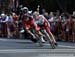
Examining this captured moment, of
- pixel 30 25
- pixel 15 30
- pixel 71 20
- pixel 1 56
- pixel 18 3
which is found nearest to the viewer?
→ pixel 1 56

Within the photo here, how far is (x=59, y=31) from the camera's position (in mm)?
24281

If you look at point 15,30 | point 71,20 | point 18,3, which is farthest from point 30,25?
point 18,3

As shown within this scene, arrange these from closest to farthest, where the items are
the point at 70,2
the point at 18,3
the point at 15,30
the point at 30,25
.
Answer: the point at 30,25
the point at 15,30
the point at 70,2
the point at 18,3

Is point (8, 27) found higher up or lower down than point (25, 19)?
lower down

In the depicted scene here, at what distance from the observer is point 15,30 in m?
27.4

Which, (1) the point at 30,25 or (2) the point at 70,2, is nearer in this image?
(1) the point at 30,25

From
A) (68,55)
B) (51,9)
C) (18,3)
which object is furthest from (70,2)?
(68,55)

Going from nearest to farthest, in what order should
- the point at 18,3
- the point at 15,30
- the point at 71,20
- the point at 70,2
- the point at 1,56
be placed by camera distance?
the point at 1,56 → the point at 71,20 → the point at 15,30 → the point at 70,2 → the point at 18,3

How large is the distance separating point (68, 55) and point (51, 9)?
21250 mm

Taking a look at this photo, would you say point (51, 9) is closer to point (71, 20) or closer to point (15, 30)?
point (15, 30)

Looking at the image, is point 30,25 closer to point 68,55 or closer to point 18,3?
point 68,55

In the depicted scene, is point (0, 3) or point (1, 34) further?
point (0, 3)

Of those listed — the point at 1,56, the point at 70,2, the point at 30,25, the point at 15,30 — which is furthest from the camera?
the point at 70,2

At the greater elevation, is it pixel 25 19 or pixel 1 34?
pixel 25 19
